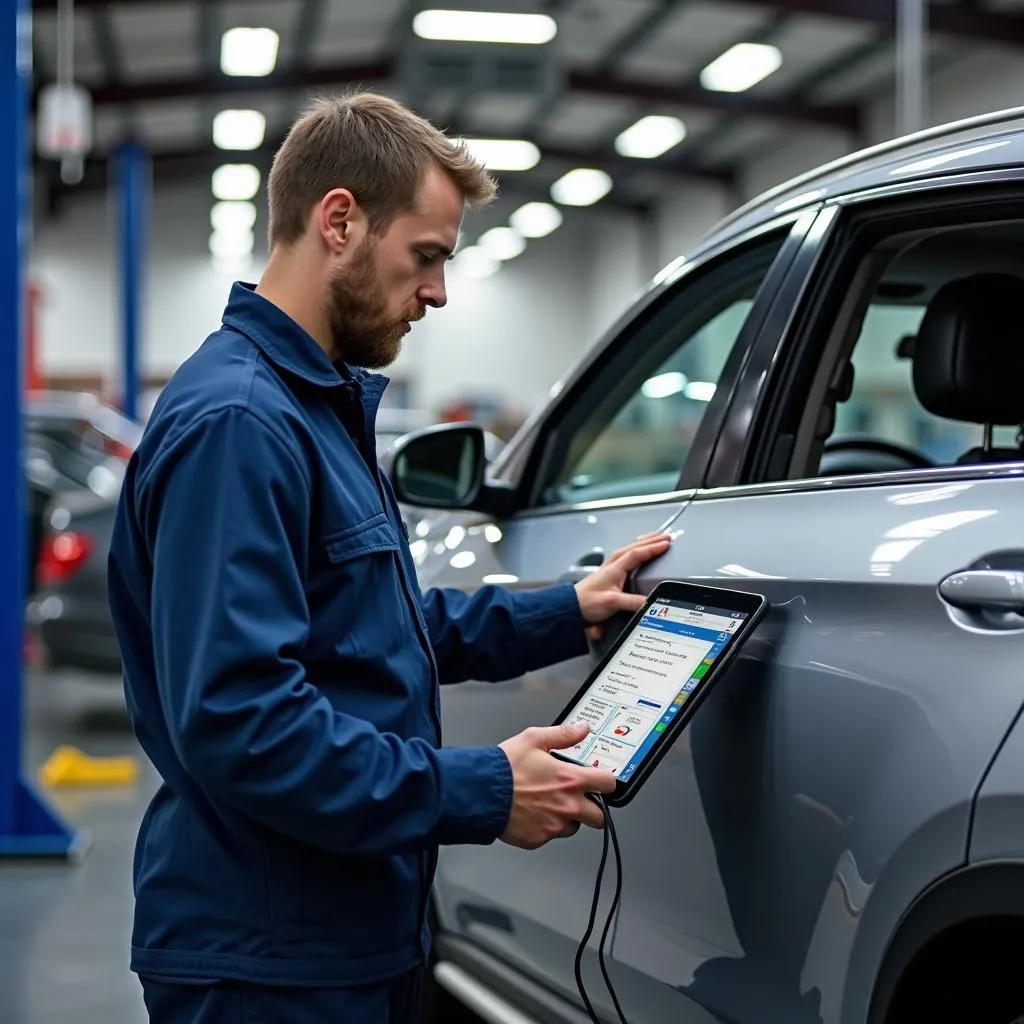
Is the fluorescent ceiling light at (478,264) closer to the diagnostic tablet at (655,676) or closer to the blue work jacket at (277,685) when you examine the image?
the diagnostic tablet at (655,676)

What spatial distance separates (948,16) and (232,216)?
14.9 m

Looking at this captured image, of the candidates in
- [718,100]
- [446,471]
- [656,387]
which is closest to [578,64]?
[718,100]

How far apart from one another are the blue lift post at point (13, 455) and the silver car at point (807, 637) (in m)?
2.76

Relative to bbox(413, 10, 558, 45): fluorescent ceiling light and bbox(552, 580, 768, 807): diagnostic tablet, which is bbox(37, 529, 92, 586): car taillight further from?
bbox(413, 10, 558, 45): fluorescent ceiling light

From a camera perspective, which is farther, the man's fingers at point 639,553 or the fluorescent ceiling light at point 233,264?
the fluorescent ceiling light at point 233,264

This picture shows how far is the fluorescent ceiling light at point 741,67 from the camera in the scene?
16.9 m

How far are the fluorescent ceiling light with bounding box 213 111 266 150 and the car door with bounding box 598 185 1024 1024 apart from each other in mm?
19278

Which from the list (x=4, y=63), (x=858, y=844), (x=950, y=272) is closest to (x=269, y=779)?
(x=858, y=844)

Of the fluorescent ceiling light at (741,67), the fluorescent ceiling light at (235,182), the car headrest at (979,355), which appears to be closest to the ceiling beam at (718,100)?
the fluorescent ceiling light at (741,67)

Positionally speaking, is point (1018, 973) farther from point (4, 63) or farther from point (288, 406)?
point (4, 63)

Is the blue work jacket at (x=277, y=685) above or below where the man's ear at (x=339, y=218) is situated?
below

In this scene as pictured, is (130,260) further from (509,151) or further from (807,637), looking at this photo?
(807,637)

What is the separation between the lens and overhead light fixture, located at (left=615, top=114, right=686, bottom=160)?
67.5ft

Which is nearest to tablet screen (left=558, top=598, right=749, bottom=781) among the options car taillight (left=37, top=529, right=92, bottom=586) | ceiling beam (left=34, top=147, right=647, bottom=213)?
car taillight (left=37, top=529, right=92, bottom=586)
